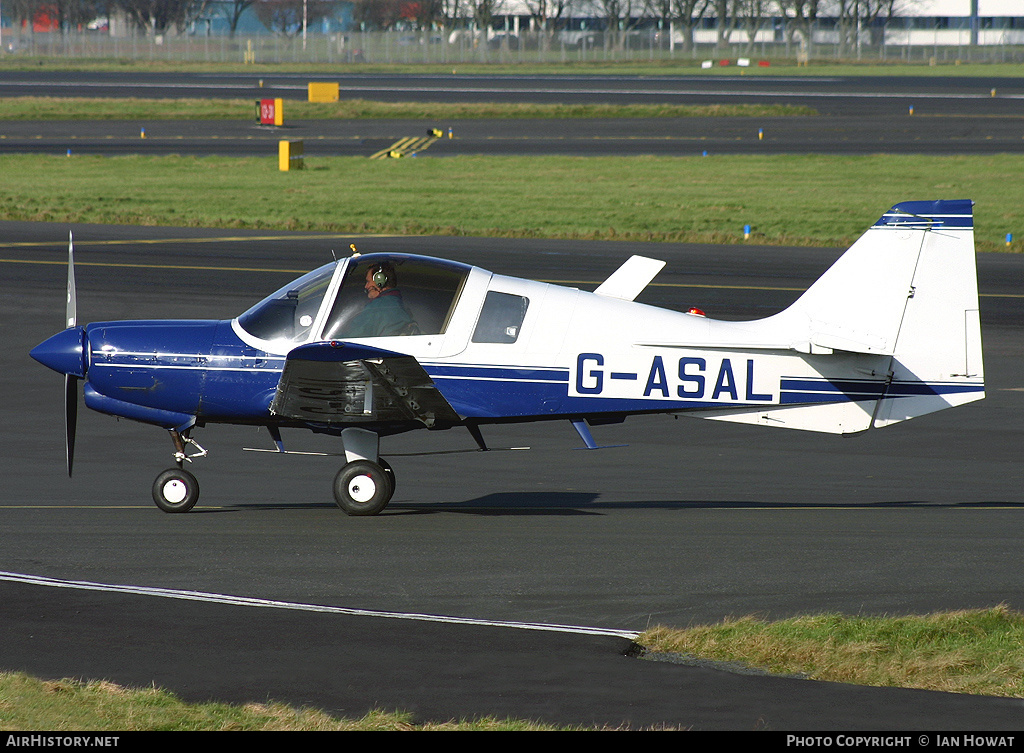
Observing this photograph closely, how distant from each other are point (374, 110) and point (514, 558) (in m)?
70.7

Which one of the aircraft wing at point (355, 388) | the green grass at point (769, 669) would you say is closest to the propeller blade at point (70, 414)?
the aircraft wing at point (355, 388)

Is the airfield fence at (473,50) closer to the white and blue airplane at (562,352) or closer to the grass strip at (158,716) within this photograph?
the white and blue airplane at (562,352)

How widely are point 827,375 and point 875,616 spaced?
331cm

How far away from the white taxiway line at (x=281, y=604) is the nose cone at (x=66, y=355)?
2459 millimetres

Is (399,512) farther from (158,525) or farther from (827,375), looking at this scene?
(827,375)

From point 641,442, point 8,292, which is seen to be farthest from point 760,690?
point 8,292

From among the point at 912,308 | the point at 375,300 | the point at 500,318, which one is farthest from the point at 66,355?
the point at 912,308

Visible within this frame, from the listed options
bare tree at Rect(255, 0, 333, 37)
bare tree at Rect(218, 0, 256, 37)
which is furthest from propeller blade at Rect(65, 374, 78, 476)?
bare tree at Rect(255, 0, 333, 37)

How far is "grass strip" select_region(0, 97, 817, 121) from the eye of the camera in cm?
7650

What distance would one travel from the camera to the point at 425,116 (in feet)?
249

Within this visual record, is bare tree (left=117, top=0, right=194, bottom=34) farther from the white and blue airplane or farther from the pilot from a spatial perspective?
the pilot

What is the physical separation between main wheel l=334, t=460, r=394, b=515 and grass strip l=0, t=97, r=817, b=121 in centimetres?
6390

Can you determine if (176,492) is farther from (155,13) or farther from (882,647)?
(155,13)

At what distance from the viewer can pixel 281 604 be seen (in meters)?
9.98
